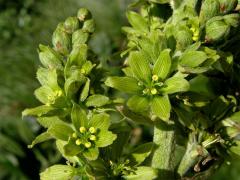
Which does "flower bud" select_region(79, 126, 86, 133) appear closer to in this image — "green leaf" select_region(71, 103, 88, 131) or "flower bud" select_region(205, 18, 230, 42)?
"green leaf" select_region(71, 103, 88, 131)

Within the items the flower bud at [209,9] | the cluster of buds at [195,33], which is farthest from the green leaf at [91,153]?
the flower bud at [209,9]

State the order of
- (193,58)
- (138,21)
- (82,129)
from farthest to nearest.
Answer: (138,21)
(82,129)
(193,58)

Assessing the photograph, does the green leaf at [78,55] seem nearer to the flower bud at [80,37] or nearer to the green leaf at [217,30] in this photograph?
the flower bud at [80,37]

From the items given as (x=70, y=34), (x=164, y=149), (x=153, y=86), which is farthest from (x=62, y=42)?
(x=164, y=149)

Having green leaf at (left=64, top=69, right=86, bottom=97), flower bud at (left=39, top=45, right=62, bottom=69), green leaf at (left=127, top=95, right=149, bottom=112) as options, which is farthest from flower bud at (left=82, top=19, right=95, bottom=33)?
green leaf at (left=127, top=95, right=149, bottom=112)

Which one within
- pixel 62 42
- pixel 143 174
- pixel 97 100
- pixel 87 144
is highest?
pixel 62 42

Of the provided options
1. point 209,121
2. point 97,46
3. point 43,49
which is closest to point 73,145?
point 43,49

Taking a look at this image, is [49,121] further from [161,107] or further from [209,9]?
[209,9]
